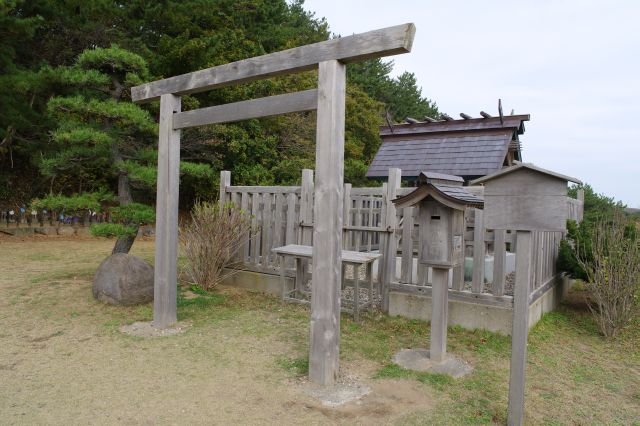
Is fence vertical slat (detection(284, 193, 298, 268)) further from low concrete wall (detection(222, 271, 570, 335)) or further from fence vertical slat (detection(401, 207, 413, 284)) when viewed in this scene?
fence vertical slat (detection(401, 207, 413, 284))

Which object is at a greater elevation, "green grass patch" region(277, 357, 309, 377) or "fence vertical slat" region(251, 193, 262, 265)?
"fence vertical slat" region(251, 193, 262, 265)

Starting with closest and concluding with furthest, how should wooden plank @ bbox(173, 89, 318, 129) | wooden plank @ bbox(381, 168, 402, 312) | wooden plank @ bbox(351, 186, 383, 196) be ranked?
wooden plank @ bbox(173, 89, 318, 129), wooden plank @ bbox(381, 168, 402, 312), wooden plank @ bbox(351, 186, 383, 196)

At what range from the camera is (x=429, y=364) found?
397 cm

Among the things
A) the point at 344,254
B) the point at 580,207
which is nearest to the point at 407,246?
the point at 344,254

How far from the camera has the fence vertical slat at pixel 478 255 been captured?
193 inches

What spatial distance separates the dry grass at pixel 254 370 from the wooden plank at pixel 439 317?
0.36m

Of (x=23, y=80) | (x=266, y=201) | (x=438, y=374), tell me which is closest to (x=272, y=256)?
(x=266, y=201)

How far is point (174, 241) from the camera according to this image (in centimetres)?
496

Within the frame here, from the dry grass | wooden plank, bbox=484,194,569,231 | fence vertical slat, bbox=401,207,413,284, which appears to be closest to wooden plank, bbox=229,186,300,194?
the dry grass

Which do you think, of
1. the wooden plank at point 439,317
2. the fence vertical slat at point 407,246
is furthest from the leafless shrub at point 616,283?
the wooden plank at point 439,317

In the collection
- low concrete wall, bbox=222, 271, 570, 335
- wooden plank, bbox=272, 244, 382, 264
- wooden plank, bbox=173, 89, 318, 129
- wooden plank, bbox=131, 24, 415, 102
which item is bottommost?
low concrete wall, bbox=222, 271, 570, 335

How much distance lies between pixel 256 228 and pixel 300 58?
345 centimetres

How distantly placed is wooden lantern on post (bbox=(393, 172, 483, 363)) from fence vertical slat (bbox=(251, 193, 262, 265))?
10.2ft

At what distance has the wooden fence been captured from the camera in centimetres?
496
